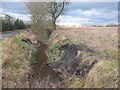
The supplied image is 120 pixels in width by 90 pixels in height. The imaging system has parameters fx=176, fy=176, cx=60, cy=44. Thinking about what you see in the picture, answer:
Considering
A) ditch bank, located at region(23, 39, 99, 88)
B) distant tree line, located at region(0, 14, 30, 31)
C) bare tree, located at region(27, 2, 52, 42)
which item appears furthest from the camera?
distant tree line, located at region(0, 14, 30, 31)

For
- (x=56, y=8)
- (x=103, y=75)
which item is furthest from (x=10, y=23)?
(x=103, y=75)

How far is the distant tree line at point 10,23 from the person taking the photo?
27.2 m

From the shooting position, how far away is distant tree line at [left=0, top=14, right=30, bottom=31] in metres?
27.2

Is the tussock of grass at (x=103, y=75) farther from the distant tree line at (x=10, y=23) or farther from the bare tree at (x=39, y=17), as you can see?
the distant tree line at (x=10, y=23)

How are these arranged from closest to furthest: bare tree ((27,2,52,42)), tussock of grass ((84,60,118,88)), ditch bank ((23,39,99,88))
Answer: tussock of grass ((84,60,118,88)), ditch bank ((23,39,99,88)), bare tree ((27,2,52,42))

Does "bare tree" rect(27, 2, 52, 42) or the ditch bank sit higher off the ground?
"bare tree" rect(27, 2, 52, 42)

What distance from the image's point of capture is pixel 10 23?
96.7 ft

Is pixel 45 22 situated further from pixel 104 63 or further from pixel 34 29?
pixel 104 63

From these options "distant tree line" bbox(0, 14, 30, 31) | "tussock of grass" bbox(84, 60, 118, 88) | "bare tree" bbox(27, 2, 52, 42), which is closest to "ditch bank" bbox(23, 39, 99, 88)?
"tussock of grass" bbox(84, 60, 118, 88)

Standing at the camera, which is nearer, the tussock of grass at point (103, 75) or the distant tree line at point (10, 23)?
the tussock of grass at point (103, 75)

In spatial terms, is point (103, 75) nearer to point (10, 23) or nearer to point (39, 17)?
point (39, 17)

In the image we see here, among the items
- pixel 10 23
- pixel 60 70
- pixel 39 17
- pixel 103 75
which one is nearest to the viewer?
pixel 103 75

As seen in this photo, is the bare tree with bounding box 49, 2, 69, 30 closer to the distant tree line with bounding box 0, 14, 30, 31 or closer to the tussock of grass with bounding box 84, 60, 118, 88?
the distant tree line with bounding box 0, 14, 30, 31

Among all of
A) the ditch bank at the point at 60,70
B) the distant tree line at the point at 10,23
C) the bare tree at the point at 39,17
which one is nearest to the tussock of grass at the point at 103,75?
the ditch bank at the point at 60,70
